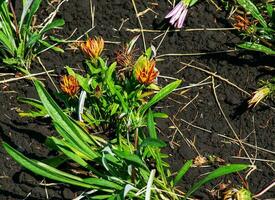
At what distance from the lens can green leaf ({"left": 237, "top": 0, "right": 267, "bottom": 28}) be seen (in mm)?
2279

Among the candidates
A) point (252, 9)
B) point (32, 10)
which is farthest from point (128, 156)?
point (252, 9)

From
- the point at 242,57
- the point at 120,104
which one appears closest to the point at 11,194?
the point at 120,104

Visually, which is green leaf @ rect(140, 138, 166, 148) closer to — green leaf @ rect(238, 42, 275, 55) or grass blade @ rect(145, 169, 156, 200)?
grass blade @ rect(145, 169, 156, 200)

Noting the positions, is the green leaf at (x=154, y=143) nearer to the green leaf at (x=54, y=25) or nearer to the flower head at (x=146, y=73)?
the flower head at (x=146, y=73)

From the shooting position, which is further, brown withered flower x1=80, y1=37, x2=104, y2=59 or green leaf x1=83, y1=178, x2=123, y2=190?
brown withered flower x1=80, y1=37, x2=104, y2=59

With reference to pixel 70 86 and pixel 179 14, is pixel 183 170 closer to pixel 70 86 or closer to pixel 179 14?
pixel 70 86

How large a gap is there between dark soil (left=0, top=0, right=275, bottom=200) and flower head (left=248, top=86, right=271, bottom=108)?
32 millimetres

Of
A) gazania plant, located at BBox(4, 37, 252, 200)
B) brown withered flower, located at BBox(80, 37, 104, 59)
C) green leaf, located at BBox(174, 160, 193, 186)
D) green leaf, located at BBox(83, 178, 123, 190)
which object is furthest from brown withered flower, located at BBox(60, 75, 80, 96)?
green leaf, located at BBox(174, 160, 193, 186)

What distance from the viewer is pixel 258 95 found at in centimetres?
220

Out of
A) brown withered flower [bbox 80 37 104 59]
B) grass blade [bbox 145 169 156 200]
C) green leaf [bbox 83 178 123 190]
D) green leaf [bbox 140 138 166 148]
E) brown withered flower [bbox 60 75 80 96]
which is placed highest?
brown withered flower [bbox 80 37 104 59]

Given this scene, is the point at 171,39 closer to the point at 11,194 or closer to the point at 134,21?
the point at 134,21

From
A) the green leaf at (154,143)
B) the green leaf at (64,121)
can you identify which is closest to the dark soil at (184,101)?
the green leaf at (64,121)

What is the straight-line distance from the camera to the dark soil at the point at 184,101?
2.14 metres

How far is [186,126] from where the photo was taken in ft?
7.27
